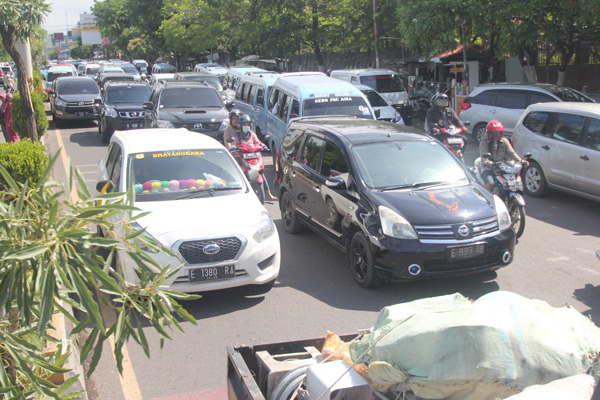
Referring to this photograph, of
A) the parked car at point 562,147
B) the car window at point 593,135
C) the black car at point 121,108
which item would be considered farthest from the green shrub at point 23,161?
the black car at point 121,108

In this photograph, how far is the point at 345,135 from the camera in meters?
7.92

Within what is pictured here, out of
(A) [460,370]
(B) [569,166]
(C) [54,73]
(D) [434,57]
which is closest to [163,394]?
(A) [460,370]

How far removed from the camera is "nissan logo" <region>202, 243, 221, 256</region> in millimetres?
6203

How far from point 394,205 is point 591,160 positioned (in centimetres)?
486

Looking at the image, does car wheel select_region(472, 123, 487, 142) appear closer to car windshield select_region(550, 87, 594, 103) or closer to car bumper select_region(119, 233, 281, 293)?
car windshield select_region(550, 87, 594, 103)

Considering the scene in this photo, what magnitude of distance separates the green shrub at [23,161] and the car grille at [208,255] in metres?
3.60

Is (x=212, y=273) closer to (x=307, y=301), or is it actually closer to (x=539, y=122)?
(x=307, y=301)

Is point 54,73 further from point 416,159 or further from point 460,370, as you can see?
point 460,370

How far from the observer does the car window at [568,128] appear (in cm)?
1029

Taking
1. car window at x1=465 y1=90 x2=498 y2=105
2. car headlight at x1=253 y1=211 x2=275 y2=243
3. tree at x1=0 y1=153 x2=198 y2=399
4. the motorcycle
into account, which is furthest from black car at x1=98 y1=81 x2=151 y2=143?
tree at x1=0 y1=153 x2=198 y2=399

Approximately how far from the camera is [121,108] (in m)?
18.3

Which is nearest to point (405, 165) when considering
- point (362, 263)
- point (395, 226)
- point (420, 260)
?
point (395, 226)

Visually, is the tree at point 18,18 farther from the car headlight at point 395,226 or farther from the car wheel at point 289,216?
the car headlight at point 395,226

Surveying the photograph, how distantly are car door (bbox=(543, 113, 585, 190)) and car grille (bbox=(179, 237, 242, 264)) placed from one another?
21.5 ft
